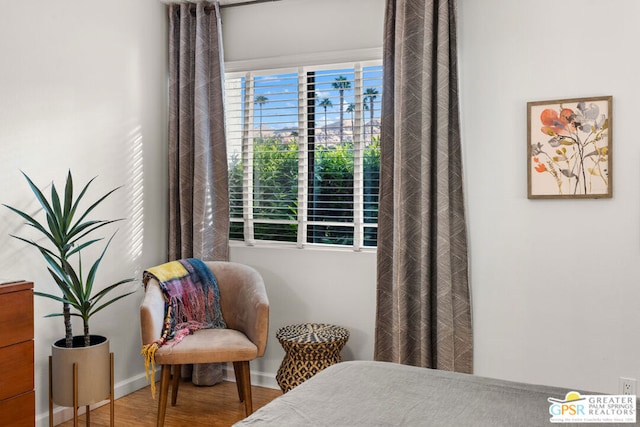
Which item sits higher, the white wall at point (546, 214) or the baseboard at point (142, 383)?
the white wall at point (546, 214)

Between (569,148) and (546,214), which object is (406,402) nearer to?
(546,214)

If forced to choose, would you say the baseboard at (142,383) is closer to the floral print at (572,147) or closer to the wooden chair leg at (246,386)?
the wooden chair leg at (246,386)

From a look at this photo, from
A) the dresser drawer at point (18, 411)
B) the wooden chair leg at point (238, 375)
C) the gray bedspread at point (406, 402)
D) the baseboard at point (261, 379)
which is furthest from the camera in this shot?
the baseboard at point (261, 379)

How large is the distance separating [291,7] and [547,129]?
6.20 ft

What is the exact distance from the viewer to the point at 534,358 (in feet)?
10.6

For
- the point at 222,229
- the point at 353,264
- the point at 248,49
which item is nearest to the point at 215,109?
the point at 248,49

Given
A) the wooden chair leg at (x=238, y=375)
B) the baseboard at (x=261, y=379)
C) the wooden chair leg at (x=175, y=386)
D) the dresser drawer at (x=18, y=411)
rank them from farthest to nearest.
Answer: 1. the baseboard at (x=261, y=379)
2. the wooden chair leg at (x=175, y=386)
3. the wooden chair leg at (x=238, y=375)
4. the dresser drawer at (x=18, y=411)

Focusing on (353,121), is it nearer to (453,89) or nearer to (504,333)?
(453,89)

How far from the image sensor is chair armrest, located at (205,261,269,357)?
3180 millimetres

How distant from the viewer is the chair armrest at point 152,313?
3.06 metres

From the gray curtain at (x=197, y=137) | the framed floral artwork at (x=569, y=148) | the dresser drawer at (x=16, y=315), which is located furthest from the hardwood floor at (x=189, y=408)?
the framed floral artwork at (x=569, y=148)

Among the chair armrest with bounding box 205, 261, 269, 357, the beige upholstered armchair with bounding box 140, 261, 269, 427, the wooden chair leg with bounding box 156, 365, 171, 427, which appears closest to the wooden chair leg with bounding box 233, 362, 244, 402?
the beige upholstered armchair with bounding box 140, 261, 269, 427

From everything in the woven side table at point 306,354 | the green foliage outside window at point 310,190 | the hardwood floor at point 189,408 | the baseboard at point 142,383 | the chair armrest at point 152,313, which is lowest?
the hardwood floor at point 189,408

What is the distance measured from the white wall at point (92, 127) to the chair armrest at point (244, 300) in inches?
27.4
